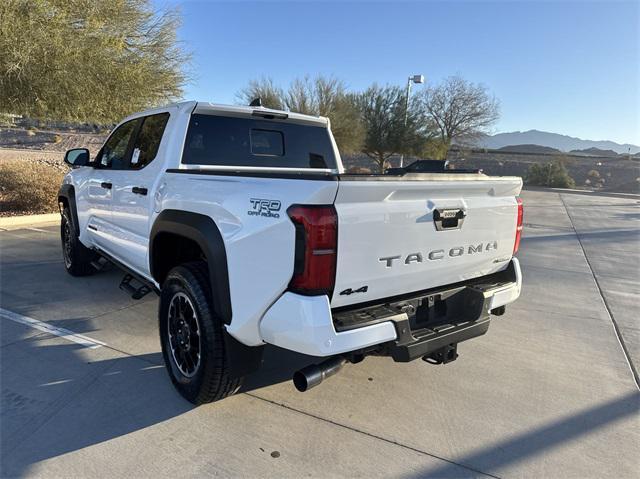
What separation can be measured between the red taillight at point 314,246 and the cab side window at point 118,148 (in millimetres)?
2726

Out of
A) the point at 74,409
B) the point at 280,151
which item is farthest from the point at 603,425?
the point at 74,409

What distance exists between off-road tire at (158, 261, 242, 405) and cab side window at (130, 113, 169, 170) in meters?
1.26

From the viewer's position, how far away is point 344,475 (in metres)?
2.44

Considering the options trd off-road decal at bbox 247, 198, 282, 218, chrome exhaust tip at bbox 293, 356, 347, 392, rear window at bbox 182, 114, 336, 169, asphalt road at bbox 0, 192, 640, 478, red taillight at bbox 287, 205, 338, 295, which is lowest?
asphalt road at bbox 0, 192, 640, 478

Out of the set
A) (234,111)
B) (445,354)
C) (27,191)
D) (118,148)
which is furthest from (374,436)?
(27,191)

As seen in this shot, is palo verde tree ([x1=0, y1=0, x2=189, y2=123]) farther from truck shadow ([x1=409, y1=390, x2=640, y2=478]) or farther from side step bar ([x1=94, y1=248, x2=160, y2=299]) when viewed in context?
truck shadow ([x1=409, y1=390, x2=640, y2=478])

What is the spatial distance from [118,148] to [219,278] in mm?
2873

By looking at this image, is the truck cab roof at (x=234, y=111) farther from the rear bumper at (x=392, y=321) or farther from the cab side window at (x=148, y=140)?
the rear bumper at (x=392, y=321)

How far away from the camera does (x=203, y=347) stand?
279cm

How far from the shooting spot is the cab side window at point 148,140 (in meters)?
3.77

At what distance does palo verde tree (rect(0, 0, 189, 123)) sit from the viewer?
29.2 feet

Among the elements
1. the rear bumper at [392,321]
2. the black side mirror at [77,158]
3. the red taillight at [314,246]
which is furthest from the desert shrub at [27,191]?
the red taillight at [314,246]

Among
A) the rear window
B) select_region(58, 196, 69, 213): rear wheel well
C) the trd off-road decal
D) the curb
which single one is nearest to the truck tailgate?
the trd off-road decal

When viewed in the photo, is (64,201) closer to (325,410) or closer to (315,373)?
(325,410)
